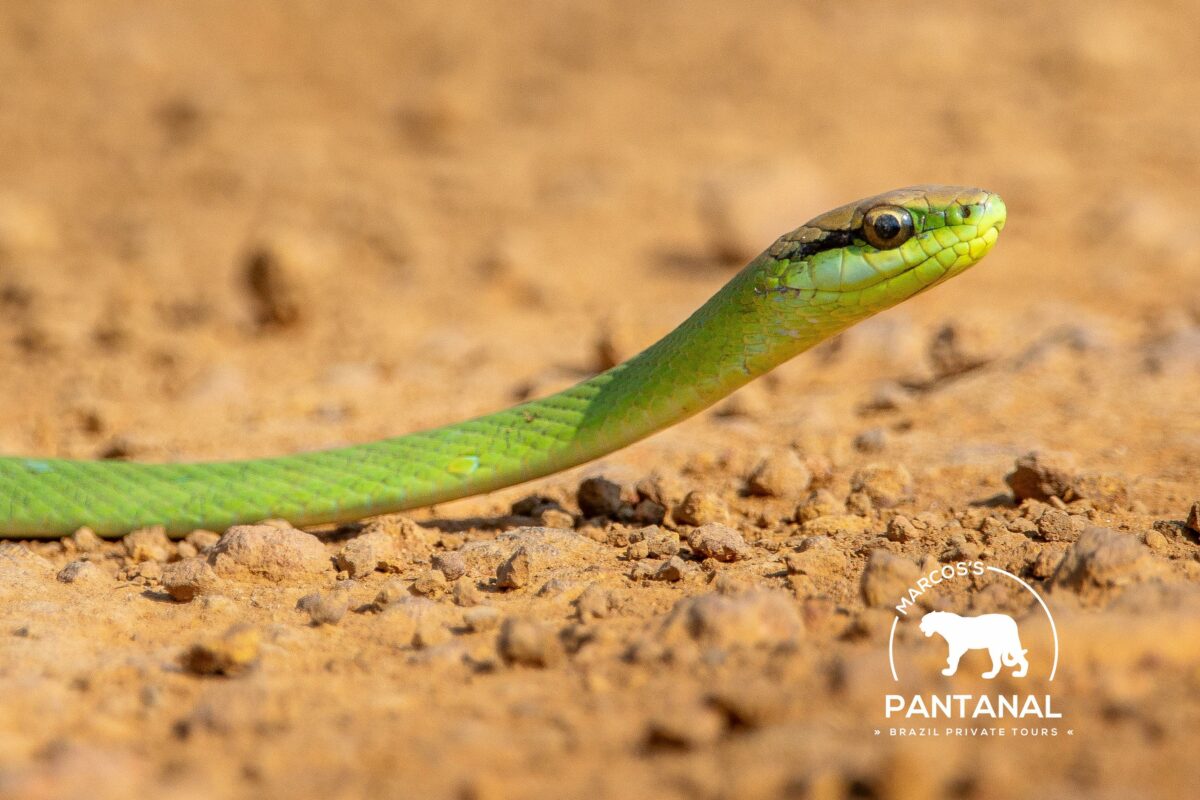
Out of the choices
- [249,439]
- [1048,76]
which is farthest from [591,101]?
[249,439]

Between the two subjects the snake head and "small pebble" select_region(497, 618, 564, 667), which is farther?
the snake head

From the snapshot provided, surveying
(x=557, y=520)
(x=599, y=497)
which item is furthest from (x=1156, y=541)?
(x=557, y=520)

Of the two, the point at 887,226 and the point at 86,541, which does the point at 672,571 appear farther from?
the point at 86,541

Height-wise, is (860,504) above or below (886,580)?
above

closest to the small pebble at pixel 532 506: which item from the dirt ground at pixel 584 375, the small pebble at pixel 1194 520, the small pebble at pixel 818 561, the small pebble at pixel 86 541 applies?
the dirt ground at pixel 584 375

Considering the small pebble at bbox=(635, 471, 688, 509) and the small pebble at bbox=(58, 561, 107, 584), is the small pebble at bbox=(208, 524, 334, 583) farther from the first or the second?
the small pebble at bbox=(635, 471, 688, 509)

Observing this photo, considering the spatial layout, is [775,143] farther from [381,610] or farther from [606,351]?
[381,610]

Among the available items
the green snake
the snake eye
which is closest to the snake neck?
the green snake

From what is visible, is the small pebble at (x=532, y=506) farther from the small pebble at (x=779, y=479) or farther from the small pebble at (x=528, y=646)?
the small pebble at (x=528, y=646)
